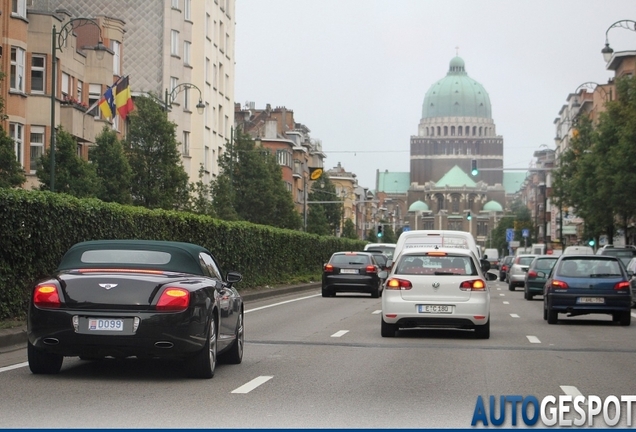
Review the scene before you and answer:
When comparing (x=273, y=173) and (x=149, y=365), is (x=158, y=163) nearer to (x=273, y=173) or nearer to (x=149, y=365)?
(x=273, y=173)

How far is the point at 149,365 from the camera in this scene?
44.8ft

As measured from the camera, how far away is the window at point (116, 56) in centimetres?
5828

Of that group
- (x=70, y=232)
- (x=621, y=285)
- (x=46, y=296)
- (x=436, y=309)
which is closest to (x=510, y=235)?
(x=621, y=285)

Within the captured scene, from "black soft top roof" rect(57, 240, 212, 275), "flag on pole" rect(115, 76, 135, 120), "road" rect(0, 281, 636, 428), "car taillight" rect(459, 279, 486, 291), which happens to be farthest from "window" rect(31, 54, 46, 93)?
"black soft top roof" rect(57, 240, 212, 275)

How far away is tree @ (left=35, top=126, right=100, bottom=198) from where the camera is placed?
3903 centimetres

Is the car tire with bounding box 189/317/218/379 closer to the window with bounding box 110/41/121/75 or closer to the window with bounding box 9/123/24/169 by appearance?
the window with bounding box 9/123/24/169

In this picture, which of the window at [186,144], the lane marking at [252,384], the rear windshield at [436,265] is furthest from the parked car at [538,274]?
the window at [186,144]

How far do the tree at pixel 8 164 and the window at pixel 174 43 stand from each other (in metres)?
36.6

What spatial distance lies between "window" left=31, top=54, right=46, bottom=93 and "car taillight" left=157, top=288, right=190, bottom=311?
3525 cm

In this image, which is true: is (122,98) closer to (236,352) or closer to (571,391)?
(236,352)

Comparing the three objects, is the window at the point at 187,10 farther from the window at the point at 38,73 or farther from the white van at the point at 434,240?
the white van at the point at 434,240

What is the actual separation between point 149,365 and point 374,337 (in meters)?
6.48

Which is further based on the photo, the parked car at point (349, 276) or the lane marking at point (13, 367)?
the parked car at point (349, 276)

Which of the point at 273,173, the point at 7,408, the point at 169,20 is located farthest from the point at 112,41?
the point at 7,408
